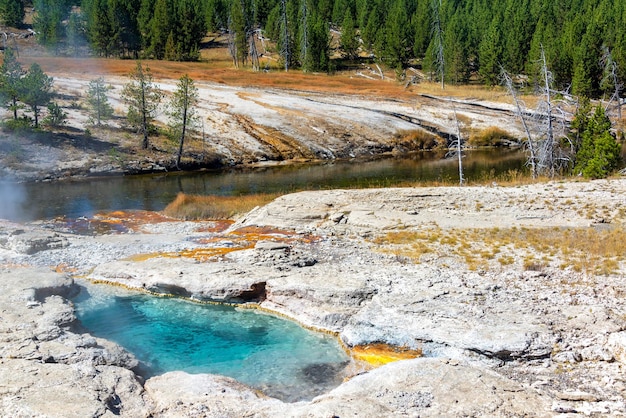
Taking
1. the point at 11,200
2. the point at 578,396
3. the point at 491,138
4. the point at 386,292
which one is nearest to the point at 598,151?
the point at 386,292

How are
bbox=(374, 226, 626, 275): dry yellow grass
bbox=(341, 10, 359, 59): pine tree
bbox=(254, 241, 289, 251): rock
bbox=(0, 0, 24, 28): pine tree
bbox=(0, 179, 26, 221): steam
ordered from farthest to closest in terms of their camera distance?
1. bbox=(0, 0, 24, 28): pine tree
2. bbox=(341, 10, 359, 59): pine tree
3. bbox=(0, 179, 26, 221): steam
4. bbox=(254, 241, 289, 251): rock
5. bbox=(374, 226, 626, 275): dry yellow grass

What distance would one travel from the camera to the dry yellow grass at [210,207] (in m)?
30.7

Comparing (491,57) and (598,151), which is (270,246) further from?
(491,57)

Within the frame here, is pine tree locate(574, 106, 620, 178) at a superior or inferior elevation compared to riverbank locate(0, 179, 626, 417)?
superior

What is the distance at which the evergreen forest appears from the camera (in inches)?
3322

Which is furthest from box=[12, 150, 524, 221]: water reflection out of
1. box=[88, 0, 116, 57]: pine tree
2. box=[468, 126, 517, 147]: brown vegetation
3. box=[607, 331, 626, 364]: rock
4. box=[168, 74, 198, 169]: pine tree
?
box=[88, 0, 116, 57]: pine tree

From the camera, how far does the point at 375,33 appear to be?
104438mm

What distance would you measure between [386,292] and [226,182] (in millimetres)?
30532

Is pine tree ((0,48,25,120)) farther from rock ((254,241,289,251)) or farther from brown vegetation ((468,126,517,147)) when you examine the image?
brown vegetation ((468,126,517,147))

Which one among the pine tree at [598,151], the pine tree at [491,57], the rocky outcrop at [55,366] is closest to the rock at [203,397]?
the rocky outcrop at [55,366]

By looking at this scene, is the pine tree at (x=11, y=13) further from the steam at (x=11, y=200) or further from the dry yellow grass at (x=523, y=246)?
the dry yellow grass at (x=523, y=246)

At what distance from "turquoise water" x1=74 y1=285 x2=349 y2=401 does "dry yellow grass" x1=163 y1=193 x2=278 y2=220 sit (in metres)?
13.0

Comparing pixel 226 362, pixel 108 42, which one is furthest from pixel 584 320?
pixel 108 42

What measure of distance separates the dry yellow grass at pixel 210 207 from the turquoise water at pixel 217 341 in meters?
13.0
